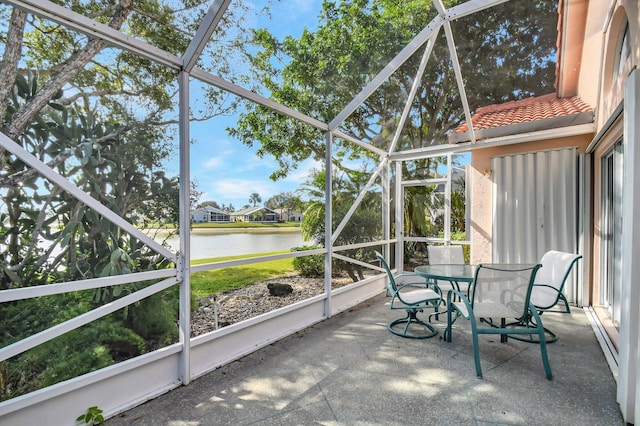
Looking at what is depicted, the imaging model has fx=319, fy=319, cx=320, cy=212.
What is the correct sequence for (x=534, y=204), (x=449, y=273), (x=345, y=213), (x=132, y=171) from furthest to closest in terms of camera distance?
(x=345, y=213) < (x=534, y=204) < (x=449, y=273) < (x=132, y=171)

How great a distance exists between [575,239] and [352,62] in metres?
4.52

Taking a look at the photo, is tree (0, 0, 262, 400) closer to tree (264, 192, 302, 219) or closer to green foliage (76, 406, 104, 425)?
green foliage (76, 406, 104, 425)

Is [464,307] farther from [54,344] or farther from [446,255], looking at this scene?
[54,344]

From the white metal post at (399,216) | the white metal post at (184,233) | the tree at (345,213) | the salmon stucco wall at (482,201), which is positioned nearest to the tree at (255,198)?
the white metal post at (184,233)

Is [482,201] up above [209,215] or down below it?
above

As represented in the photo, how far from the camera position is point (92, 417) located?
212cm

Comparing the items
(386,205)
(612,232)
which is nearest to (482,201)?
(386,205)

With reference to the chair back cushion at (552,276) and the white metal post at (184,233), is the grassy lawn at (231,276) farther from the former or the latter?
the chair back cushion at (552,276)

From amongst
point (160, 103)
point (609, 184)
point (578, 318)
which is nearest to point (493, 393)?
point (578, 318)

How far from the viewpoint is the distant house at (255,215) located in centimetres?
359

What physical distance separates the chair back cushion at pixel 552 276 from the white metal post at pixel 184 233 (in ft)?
12.0

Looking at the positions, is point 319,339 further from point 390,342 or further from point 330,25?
point 330,25

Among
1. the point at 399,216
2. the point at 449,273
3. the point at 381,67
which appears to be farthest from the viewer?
the point at 399,216

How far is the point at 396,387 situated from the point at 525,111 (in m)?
5.51
